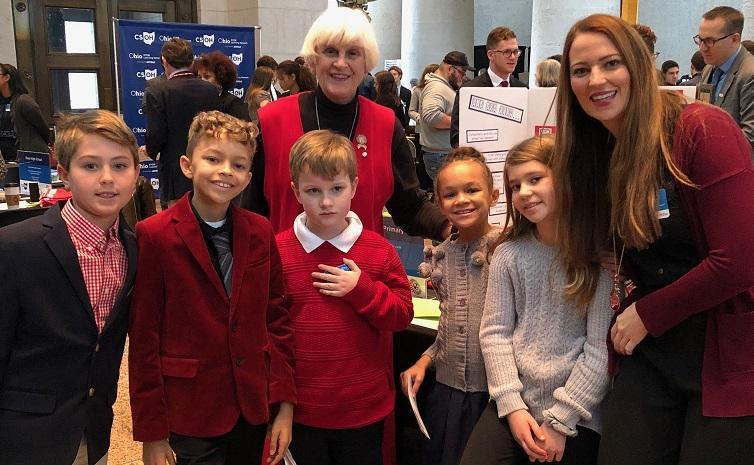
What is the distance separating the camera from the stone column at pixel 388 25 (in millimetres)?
17188

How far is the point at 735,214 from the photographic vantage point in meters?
1.50

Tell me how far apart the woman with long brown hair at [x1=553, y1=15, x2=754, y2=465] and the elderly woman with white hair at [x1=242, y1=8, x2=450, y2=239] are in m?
0.72

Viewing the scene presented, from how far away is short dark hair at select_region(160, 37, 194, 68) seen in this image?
573 cm

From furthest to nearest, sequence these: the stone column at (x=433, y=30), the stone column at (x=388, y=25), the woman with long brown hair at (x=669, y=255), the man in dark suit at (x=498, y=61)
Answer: the stone column at (x=388, y=25) → the stone column at (x=433, y=30) → the man in dark suit at (x=498, y=61) → the woman with long brown hair at (x=669, y=255)

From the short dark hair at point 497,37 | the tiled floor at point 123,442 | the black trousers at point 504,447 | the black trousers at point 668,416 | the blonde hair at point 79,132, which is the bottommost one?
the tiled floor at point 123,442

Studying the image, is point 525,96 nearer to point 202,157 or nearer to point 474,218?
point 474,218

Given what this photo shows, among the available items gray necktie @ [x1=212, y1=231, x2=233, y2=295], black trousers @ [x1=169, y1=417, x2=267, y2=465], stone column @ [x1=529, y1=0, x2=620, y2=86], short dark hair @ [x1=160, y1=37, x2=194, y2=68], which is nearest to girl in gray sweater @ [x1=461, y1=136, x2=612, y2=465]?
black trousers @ [x1=169, y1=417, x2=267, y2=465]

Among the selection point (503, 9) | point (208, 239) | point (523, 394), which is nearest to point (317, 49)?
point (208, 239)

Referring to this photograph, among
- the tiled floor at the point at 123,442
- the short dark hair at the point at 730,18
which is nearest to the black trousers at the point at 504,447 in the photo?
the tiled floor at the point at 123,442

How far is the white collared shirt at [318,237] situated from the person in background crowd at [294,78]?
13.4ft

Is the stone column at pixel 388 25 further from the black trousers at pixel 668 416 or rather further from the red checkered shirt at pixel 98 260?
the black trousers at pixel 668 416

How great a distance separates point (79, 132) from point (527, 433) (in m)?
1.45

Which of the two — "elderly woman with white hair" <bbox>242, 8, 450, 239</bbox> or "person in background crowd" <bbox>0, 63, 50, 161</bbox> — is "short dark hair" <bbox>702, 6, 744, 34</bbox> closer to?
"elderly woman with white hair" <bbox>242, 8, 450, 239</bbox>

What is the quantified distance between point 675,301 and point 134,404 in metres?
1.41
